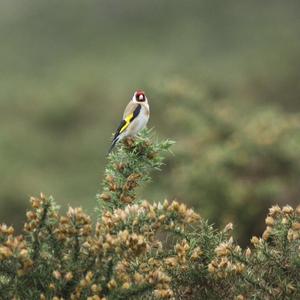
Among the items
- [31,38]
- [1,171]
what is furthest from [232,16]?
[1,171]

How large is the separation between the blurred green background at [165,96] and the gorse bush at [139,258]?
4595 millimetres

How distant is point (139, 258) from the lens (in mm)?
2846

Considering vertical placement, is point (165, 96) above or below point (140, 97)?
above

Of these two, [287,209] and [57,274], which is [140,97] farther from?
[57,274]

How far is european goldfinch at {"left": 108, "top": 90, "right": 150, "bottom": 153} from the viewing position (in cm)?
477

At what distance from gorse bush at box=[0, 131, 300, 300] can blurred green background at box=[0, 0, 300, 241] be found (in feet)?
15.1

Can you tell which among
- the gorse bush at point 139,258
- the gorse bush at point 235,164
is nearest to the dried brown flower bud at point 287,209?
the gorse bush at point 139,258

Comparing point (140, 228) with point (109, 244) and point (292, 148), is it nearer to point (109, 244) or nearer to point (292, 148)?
point (109, 244)

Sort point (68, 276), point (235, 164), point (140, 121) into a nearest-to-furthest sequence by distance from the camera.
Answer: point (68, 276) < point (140, 121) < point (235, 164)

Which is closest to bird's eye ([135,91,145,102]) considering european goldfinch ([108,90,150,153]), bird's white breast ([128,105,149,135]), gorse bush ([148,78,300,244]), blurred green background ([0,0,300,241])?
european goldfinch ([108,90,150,153])

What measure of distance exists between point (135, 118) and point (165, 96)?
363cm

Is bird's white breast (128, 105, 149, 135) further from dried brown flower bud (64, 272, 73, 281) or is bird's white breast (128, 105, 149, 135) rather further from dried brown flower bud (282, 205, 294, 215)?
dried brown flower bud (64, 272, 73, 281)

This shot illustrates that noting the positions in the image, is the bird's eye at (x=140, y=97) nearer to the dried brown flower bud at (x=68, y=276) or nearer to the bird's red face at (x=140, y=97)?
the bird's red face at (x=140, y=97)

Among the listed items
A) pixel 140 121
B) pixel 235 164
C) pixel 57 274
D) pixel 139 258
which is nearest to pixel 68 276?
pixel 57 274
